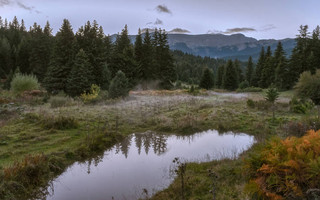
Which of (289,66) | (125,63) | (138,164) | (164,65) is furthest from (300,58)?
(138,164)

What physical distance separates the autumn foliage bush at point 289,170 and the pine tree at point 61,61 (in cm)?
2722

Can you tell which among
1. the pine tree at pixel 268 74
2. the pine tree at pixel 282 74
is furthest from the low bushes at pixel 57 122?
the pine tree at pixel 268 74

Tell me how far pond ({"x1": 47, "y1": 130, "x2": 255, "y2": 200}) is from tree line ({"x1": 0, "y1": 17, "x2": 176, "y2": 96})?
44.0 ft

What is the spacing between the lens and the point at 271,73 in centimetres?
4531

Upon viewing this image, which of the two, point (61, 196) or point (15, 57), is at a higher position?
point (15, 57)

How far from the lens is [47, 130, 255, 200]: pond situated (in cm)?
611

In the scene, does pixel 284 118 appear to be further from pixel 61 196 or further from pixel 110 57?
pixel 110 57

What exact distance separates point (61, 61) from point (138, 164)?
2547cm

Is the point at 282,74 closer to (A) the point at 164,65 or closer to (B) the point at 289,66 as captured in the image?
(B) the point at 289,66

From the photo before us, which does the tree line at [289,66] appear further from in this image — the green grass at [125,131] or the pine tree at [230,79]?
the green grass at [125,131]

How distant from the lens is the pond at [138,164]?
241 inches

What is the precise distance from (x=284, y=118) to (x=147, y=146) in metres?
8.92

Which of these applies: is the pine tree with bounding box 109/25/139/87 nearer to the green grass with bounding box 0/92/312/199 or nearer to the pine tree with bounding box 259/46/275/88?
the green grass with bounding box 0/92/312/199

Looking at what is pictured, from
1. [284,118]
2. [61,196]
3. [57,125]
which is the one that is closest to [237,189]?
[61,196]
